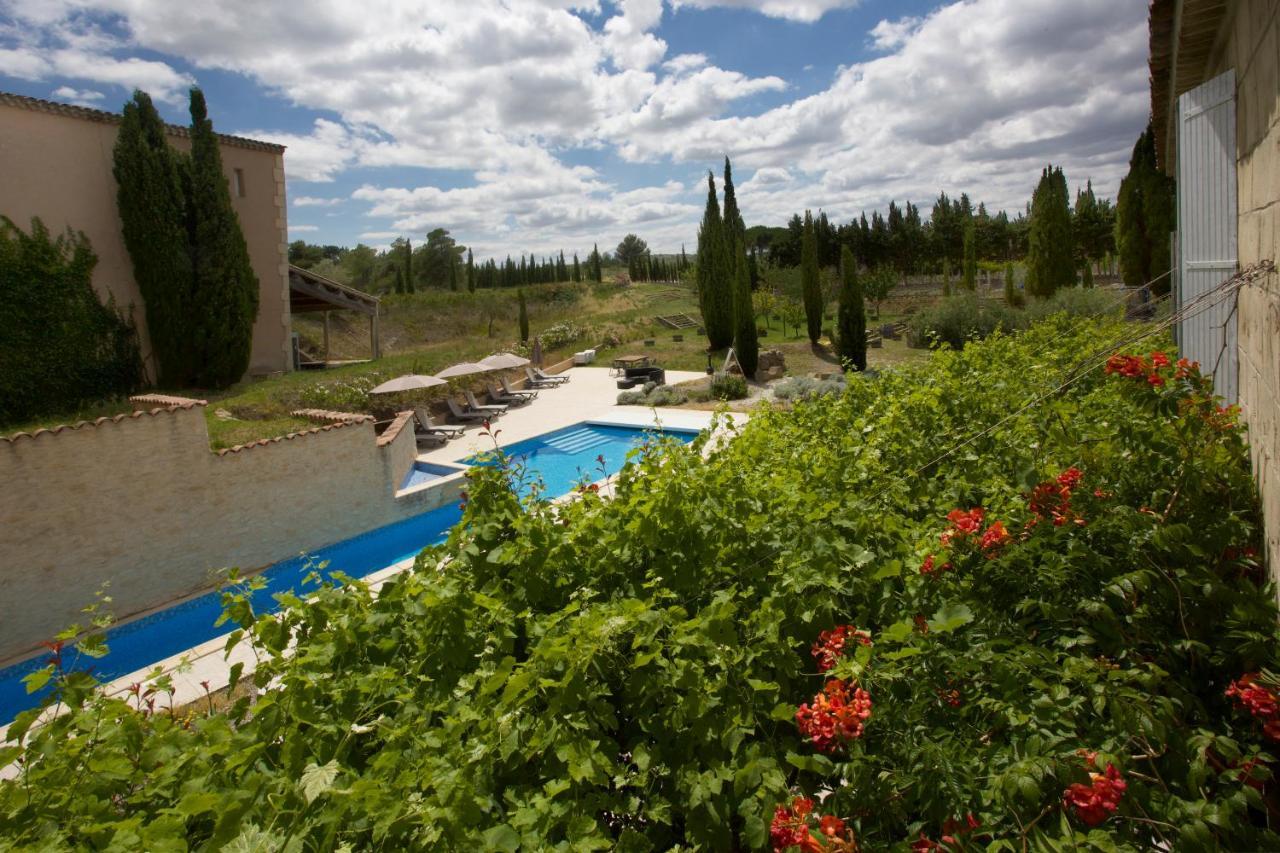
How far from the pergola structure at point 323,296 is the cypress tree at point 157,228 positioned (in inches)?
153

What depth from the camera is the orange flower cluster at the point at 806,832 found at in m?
1.56

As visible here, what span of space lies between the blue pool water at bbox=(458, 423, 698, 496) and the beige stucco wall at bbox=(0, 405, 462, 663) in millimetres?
3480

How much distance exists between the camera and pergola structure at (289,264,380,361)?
784 inches

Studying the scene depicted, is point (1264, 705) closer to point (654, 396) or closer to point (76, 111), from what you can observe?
point (654, 396)

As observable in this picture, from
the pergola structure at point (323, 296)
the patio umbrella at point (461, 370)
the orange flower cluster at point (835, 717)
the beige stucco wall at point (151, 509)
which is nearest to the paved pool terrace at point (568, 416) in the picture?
the beige stucco wall at point (151, 509)

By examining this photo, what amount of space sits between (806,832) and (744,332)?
2130 cm

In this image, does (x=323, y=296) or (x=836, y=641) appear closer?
(x=836, y=641)

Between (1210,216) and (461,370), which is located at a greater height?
(1210,216)

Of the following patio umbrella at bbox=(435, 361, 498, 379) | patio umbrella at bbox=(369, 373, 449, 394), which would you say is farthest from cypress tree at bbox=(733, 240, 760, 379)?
patio umbrella at bbox=(369, 373, 449, 394)

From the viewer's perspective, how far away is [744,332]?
2228 cm

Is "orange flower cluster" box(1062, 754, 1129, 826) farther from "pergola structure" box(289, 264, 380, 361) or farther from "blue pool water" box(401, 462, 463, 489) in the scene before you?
"pergola structure" box(289, 264, 380, 361)

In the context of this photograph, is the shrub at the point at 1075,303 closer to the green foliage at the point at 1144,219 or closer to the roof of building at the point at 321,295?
the green foliage at the point at 1144,219

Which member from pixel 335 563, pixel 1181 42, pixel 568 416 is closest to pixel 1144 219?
pixel 568 416

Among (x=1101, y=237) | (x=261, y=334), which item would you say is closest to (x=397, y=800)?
(x=261, y=334)
